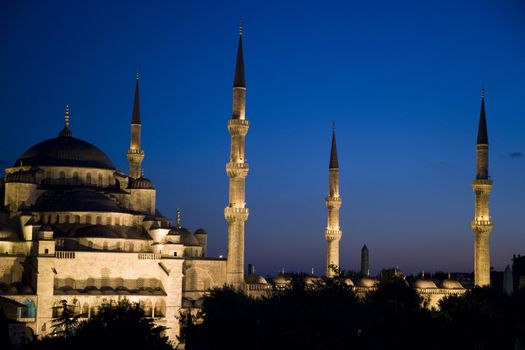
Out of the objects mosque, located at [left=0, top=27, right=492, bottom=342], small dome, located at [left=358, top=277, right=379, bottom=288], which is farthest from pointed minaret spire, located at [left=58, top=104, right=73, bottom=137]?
small dome, located at [left=358, top=277, right=379, bottom=288]

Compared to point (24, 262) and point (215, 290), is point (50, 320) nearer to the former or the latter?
point (24, 262)

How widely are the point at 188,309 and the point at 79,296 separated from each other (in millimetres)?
5355

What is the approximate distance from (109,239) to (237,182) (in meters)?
6.48

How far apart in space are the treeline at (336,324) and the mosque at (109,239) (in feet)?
25.9

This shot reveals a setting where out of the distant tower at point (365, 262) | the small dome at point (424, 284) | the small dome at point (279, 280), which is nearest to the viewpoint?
the small dome at point (279, 280)

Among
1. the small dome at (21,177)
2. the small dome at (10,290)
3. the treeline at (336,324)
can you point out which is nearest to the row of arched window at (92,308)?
the small dome at (10,290)

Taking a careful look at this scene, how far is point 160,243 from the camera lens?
5572cm

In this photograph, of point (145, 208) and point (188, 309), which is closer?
point (188, 309)

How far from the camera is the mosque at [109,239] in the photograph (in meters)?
52.1

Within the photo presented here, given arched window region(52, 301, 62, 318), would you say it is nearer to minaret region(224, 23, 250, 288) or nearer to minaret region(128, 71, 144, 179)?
minaret region(224, 23, 250, 288)

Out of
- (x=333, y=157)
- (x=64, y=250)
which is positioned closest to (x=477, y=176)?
(x=333, y=157)

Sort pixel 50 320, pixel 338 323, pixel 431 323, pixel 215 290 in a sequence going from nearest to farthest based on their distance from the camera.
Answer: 1. pixel 338 323
2. pixel 431 323
3. pixel 215 290
4. pixel 50 320

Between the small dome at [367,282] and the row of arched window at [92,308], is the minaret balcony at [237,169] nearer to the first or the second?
the row of arched window at [92,308]

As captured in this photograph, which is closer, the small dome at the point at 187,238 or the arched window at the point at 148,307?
the arched window at the point at 148,307
